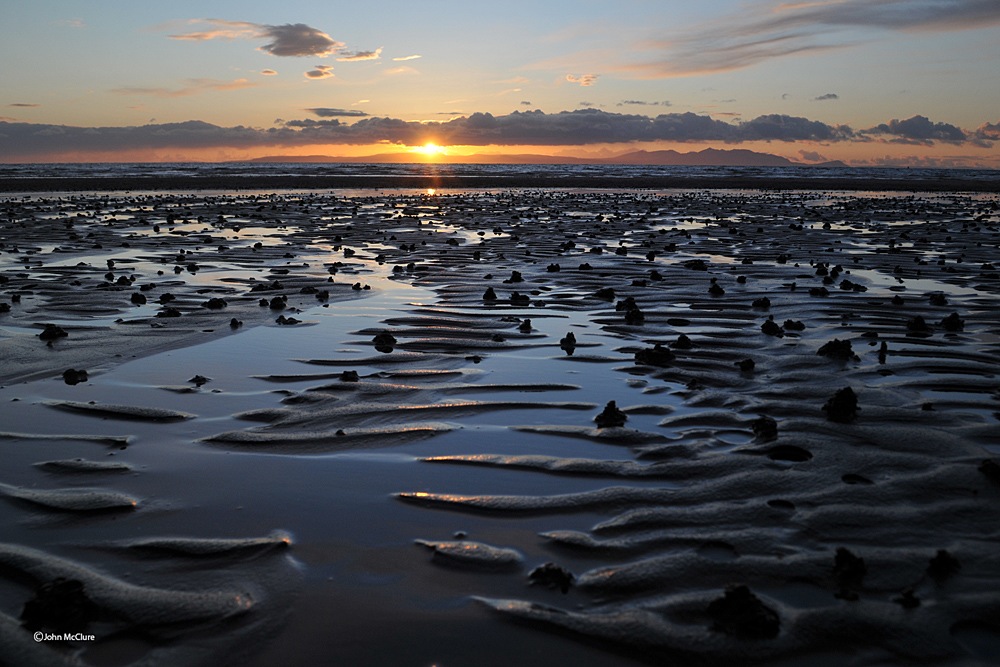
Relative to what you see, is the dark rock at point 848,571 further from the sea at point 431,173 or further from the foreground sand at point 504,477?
the sea at point 431,173

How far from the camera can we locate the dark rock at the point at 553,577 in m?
4.03

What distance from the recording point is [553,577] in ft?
13.3

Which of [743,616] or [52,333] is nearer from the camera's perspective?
[743,616]

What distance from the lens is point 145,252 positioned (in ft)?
66.4

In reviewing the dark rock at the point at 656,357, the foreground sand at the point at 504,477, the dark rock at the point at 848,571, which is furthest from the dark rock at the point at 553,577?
→ the dark rock at the point at 656,357

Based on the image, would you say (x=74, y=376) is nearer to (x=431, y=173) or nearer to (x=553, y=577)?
(x=553, y=577)

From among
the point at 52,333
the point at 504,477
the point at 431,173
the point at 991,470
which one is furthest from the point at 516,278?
the point at 431,173

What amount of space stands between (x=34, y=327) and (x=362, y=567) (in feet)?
28.9

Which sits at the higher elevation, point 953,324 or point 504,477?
point 953,324

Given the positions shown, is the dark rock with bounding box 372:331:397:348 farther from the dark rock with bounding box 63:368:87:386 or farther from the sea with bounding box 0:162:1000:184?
the sea with bounding box 0:162:1000:184

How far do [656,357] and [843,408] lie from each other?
238cm

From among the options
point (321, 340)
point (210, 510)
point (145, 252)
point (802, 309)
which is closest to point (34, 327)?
point (321, 340)

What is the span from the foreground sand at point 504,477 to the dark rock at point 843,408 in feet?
0.09

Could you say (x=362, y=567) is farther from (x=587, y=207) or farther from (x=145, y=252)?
(x=587, y=207)
